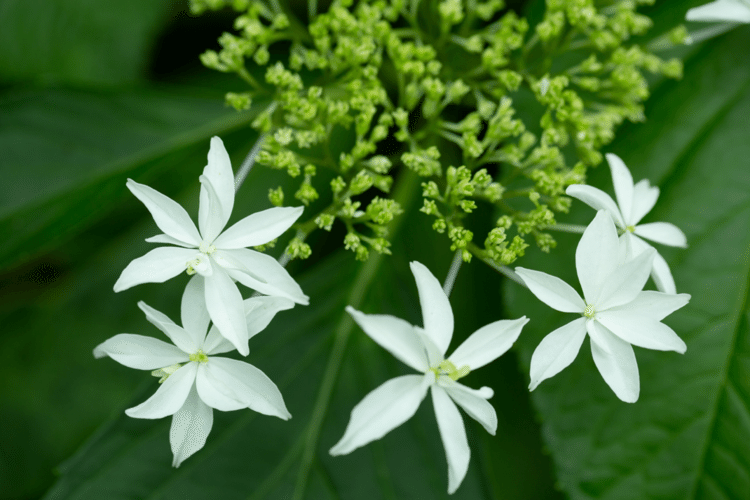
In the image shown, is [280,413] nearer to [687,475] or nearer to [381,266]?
[381,266]

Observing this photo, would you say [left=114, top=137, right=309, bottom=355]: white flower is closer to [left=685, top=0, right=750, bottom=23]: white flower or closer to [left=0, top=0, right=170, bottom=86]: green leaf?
[left=685, top=0, right=750, bottom=23]: white flower

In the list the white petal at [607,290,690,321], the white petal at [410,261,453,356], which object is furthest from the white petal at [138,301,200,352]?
the white petal at [607,290,690,321]

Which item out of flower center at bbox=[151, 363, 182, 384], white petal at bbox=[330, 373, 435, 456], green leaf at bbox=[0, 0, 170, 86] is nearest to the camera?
white petal at bbox=[330, 373, 435, 456]

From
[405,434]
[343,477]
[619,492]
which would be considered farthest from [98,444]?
[619,492]

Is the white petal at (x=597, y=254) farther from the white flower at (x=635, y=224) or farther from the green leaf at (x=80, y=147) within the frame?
the green leaf at (x=80, y=147)

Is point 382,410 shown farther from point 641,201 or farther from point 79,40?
point 79,40

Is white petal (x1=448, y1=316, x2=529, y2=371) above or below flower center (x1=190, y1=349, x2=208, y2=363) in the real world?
above
